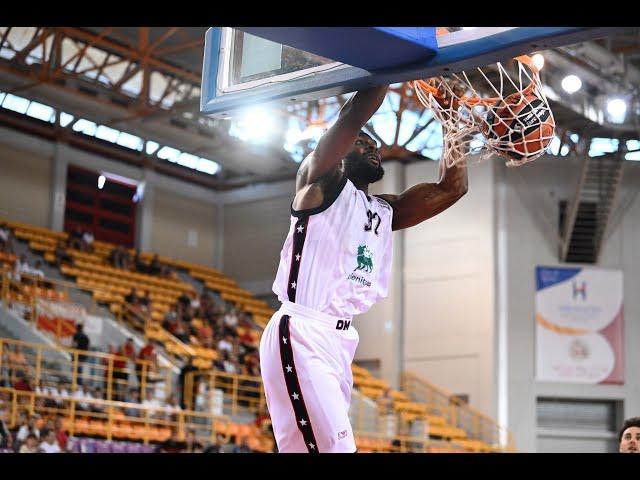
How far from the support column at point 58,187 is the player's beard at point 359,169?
20.1 metres

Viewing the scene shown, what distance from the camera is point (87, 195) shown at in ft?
83.7

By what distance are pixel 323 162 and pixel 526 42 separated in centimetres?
98

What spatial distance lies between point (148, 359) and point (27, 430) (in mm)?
5149

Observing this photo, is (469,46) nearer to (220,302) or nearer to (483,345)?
(483,345)

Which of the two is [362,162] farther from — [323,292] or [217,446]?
[217,446]

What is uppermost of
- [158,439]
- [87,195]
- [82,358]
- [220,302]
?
[87,195]

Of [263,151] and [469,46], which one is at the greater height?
[263,151]

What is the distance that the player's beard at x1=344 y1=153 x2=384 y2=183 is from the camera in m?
5.08

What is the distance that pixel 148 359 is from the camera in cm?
1848

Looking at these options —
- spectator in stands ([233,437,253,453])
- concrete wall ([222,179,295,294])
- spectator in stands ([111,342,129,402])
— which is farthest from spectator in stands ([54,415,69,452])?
concrete wall ([222,179,295,294])

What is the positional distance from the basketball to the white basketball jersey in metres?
0.80

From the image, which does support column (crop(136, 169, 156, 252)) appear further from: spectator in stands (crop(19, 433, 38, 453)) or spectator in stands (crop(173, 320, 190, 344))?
spectator in stands (crop(19, 433, 38, 453))

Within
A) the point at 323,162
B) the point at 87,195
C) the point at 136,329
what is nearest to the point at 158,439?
the point at 136,329

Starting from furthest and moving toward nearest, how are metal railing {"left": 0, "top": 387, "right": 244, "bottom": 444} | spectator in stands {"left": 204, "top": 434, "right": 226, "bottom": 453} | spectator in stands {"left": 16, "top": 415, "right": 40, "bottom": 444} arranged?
spectator in stands {"left": 204, "top": 434, "right": 226, "bottom": 453}
metal railing {"left": 0, "top": 387, "right": 244, "bottom": 444}
spectator in stands {"left": 16, "top": 415, "right": 40, "bottom": 444}
